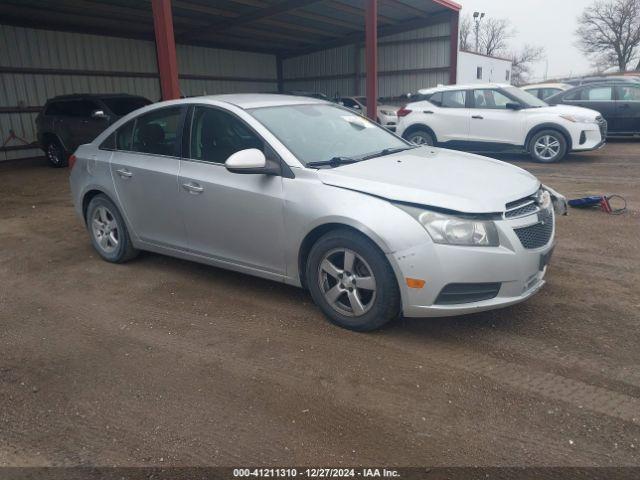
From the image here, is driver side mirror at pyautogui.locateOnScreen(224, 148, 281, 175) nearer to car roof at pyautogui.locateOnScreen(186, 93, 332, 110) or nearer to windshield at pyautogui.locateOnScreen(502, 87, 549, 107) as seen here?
car roof at pyautogui.locateOnScreen(186, 93, 332, 110)

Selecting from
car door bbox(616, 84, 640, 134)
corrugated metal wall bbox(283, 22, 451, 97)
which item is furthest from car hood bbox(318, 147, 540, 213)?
corrugated metal wall bbox(283, 22, 451, 97)

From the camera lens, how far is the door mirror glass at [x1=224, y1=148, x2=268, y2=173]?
393 centimetres

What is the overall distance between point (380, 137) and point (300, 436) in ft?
9.89

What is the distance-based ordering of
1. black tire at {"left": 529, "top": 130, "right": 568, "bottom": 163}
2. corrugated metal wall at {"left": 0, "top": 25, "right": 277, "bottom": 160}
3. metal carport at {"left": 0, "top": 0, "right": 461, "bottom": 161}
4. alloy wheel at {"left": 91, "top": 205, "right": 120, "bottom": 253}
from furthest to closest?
corrugated metal wall at {"left": 0, "top": 25, "right": 277, "bottom": 160} → metal carport at {"left": 0, "top": 0, "right": 461, "bottom": 161} → black tire at {"left": 529, "top": 130, "right": 568, "bottom": 163} → alloy wheel at {"left": 91, "top": 205, "right": 120, "bottom": 253}

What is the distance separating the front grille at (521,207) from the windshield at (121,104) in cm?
1107

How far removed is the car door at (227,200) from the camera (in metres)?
4.09

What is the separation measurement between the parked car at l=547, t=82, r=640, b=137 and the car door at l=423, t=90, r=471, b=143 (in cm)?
296

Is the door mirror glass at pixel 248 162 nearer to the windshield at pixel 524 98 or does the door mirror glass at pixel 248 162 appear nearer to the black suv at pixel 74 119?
the windshield at pixel 524 98

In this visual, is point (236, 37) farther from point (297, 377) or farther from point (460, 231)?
point (297, 377)

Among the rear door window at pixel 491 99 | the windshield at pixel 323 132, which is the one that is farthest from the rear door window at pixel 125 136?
the rear door window at pixel 491 99

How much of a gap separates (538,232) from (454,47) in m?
17.0

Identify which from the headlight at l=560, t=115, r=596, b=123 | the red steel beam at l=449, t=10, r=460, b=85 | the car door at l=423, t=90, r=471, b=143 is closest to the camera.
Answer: the headlight at l=560, t=115, r=596, b=123

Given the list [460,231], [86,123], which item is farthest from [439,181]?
[86,123]

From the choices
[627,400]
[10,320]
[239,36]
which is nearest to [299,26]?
[239,36]
